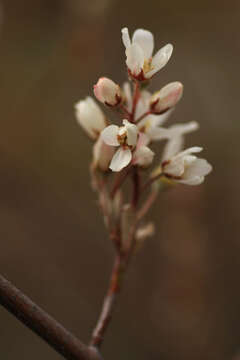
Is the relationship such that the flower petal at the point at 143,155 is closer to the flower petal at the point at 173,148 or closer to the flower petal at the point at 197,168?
the flower petal at the point at 197,168

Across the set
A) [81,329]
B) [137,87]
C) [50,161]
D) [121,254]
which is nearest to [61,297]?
[81,329]

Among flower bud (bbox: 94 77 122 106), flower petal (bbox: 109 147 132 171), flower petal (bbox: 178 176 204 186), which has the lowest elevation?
flower petal (bbox: 178 176 204 186)

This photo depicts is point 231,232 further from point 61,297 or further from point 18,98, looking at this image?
point 18,98

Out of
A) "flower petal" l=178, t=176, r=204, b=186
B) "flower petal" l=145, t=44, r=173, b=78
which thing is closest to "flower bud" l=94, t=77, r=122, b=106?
"flower petal" l=145, t=44, r=173, b=78

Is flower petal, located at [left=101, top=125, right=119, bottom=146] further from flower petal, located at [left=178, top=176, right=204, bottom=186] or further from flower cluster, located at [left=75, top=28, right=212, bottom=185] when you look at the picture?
flower petal, located at [left=178, top=176, right=204, bottom=186]

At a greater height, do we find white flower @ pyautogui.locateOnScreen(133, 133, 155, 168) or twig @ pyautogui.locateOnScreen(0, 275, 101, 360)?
white flower @ pyautogui.locateOnScreen(133, 133, 155, 168)

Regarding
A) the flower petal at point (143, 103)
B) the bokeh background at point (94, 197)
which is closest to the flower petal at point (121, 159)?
the flower petal at point (143, 103)

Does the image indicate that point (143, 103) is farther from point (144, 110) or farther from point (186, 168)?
point (186, 168)
